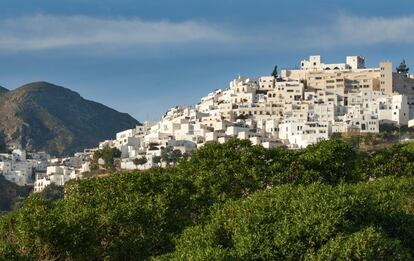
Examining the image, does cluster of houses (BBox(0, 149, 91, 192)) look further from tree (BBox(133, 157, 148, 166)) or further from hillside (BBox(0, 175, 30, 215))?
tree (BBox(133, 157, 148, 166))

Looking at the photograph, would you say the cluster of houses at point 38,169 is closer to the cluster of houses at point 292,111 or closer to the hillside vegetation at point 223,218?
the cluster of houses at point 292,111

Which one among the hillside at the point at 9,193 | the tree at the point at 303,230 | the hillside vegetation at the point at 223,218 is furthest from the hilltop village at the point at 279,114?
the tree at the point at 303,230

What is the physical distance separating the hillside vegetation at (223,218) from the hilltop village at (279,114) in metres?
59.8

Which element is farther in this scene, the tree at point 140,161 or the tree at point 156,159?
the tree at point 140,161

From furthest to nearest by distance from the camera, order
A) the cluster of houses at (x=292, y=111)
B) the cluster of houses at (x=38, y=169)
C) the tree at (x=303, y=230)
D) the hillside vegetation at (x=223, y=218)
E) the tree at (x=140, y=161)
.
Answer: the cluster of houses at (x=38, y=169), the tree at (x=140, y=161), the cluster of houses at (x=292, y=111), the hillside vegetation at (x=223, y=218), the tree at (x=303, y=230)

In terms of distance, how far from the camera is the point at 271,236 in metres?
24.3

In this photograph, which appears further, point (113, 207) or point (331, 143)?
point (331, 143)

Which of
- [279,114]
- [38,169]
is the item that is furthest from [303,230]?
[38,169]

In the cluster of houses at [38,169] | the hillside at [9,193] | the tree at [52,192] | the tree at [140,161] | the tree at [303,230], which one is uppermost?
the tree at [303,230]

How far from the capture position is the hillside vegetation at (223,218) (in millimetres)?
23656

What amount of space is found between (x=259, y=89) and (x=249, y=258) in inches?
3849

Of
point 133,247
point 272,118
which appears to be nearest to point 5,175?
point 272,118

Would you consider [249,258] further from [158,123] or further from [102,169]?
[158,123]

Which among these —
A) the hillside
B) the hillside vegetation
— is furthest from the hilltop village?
the hillside vegetation
